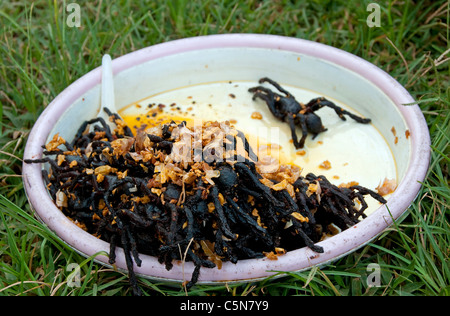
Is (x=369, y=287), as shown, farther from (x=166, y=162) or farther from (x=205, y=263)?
(x=166, y=162)

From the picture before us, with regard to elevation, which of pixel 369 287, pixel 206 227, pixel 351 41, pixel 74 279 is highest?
pixel 351 41

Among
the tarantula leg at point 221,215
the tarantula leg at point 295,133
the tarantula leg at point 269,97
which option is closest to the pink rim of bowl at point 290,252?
the tarantula leg at point 221,215

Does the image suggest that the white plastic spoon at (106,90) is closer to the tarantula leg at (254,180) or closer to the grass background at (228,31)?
the grass background at (228,31)

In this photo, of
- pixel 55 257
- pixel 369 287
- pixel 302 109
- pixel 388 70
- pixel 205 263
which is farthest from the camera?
pixel 388 70

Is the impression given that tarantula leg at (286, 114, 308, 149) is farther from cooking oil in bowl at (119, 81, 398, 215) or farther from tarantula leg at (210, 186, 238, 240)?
tarantula leg at (210, 186, 238, 240)

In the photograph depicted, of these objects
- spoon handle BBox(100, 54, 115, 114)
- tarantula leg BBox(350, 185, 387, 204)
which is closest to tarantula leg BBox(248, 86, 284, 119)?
tarantula leg BBox(350, 185, 387, 204)

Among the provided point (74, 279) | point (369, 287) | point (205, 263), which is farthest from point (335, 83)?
point (74, 279)
